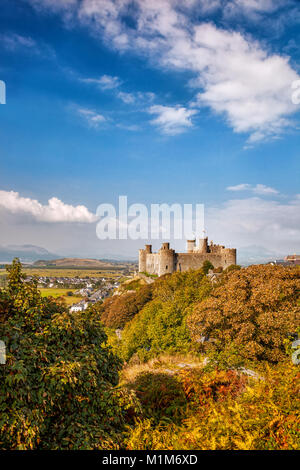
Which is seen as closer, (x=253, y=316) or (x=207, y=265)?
(x=253, y=316)

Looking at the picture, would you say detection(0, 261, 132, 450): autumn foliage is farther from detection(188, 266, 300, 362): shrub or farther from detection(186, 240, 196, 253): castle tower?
detection(186, 240, 196, 253): castle tower

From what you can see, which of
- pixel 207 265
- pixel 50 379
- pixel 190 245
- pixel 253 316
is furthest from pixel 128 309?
pixel 50 379

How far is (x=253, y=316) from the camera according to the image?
12664mm

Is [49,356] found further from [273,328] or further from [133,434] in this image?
[273,328]

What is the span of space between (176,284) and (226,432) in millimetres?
24413

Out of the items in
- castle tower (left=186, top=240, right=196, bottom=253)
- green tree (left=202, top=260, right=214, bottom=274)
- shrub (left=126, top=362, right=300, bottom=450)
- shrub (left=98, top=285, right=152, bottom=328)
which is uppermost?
castle tower (left=186, top=240, right=196, bottom=253)

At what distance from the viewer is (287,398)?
21.4 feet

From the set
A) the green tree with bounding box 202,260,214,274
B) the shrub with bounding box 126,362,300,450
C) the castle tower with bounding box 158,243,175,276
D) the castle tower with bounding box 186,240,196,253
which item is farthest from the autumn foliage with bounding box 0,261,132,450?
the castle tower with bounding box 186,240,196,253

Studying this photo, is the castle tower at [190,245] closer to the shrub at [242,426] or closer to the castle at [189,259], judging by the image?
the castle at [189,259]

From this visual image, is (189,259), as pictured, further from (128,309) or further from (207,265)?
(128,309)

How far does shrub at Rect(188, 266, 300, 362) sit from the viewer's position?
38.8 ft

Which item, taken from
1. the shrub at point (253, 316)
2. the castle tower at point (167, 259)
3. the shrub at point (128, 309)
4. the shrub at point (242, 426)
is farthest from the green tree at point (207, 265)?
the shrub at point (242, 426)
